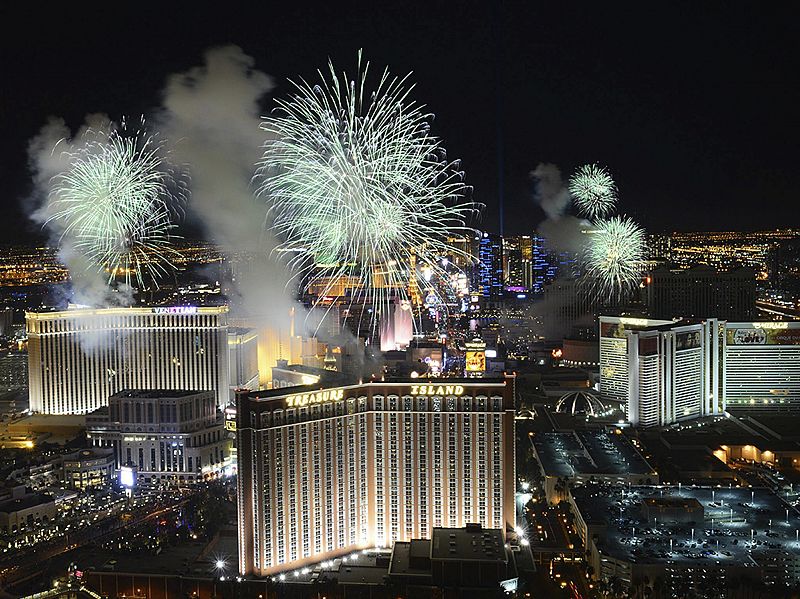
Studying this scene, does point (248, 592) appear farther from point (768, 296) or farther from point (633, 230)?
point (768, 296)

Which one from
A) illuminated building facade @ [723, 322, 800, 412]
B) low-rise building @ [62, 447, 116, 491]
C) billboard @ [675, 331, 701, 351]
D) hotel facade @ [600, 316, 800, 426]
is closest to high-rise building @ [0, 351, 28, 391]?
low-rise building @ [62, 447, 116, 491]

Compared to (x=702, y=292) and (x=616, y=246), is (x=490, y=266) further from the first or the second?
(x=616, y=246)

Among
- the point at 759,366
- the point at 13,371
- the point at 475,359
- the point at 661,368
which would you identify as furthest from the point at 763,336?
the point at 13,371

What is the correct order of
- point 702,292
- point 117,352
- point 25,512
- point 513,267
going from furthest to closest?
point 513,267 → point 702,292 → point 117,352 → point 25,512

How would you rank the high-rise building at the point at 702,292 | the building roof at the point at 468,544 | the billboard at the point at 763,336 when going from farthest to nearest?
the high-rise building at the point at 702,292 < the billboard at the point at 763,336 < the building roof at the point at 468,544

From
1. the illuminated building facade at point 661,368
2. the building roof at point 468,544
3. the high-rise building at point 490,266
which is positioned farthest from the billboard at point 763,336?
the high-rise building at point 490,266

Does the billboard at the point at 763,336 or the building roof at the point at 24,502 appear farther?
the billboard at the point at 763,336

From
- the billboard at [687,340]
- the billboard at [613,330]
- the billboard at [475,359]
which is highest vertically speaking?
the billboard at [613,330]

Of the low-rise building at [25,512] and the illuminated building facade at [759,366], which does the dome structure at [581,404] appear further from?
the low-rise building at [25,512]
